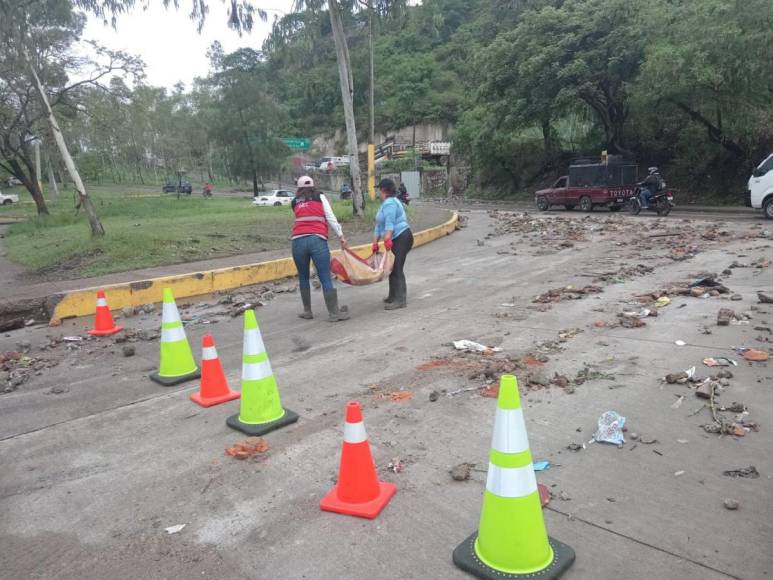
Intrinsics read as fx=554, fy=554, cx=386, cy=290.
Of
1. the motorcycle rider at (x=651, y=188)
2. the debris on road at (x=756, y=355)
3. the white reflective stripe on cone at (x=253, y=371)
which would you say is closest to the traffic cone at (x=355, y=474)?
the white reflective stripe on cone at (x=253, y=371)

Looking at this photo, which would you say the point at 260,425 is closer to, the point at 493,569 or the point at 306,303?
the point at 493,569

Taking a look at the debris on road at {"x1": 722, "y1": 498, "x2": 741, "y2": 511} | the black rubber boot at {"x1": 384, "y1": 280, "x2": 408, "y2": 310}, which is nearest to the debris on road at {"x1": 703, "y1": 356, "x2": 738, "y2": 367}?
the debris on road at {"x1": 722, "y1": 498, "x2": 741, "y2": 511}

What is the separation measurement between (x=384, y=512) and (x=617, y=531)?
3.61ft

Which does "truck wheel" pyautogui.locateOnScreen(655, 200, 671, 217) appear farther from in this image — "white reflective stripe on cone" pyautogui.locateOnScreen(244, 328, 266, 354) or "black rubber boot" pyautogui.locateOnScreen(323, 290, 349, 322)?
"white reflective stripe on cone" pyautogui.locateOnScreen(244, 328, 266, 354)

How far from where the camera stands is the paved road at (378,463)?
2471mm

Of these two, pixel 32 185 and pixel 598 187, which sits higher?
pixel 32 185

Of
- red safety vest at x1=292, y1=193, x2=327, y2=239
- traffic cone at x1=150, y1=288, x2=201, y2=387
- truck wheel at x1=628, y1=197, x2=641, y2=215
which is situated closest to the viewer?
traffic cone at x1=150, y1=288, x2=201, y2=387

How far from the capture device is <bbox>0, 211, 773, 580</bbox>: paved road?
2471 mm

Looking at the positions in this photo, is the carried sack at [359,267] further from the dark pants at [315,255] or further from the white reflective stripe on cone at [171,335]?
the white reflective stripe on cone at [171,335]

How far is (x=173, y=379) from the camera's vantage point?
192 inches

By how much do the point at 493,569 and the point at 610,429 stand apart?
1.52 m

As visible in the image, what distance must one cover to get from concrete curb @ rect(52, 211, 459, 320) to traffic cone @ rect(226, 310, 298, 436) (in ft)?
12.6

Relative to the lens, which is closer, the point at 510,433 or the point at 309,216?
the point at 510,433

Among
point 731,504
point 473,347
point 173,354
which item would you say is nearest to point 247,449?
point 173,354
